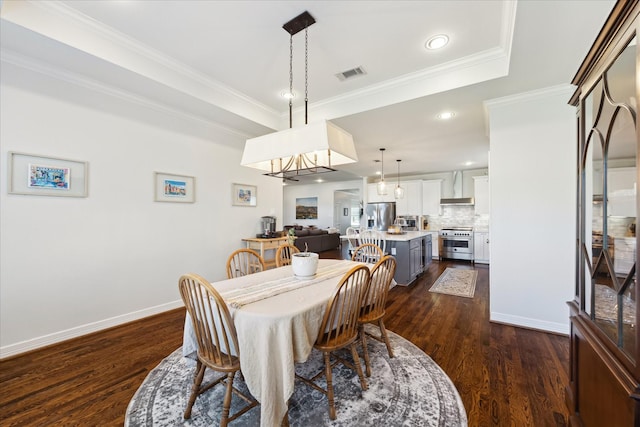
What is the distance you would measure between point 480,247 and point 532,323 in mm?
3952

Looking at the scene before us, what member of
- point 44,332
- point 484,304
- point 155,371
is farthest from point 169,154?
point 484,304

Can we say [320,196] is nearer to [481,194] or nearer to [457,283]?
[481,194]

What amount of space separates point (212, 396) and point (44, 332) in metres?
2.00

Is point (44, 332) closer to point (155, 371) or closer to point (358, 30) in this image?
point (155, 371)

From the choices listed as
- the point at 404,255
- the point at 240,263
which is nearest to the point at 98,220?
the point at 240,263

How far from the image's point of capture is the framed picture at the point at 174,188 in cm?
325

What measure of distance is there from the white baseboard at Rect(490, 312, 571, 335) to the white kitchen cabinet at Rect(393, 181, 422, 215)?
4753 mm

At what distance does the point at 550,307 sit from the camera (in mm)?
2734

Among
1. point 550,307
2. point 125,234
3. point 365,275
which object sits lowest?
point 550,307

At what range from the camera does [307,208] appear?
1070 cm

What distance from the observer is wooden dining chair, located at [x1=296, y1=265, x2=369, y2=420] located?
5.19ft

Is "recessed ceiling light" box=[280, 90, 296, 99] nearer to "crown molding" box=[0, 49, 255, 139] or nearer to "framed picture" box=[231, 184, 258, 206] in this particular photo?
"crown molding" box=[0, 49, 255, 139]

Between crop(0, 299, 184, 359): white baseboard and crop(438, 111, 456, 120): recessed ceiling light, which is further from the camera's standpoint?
crop(438, 111, 456, 120): recessed ceiling light

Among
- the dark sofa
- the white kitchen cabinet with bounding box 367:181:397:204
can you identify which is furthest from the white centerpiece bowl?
the white kitchen cabinet with bounding box 367:181:397:204
